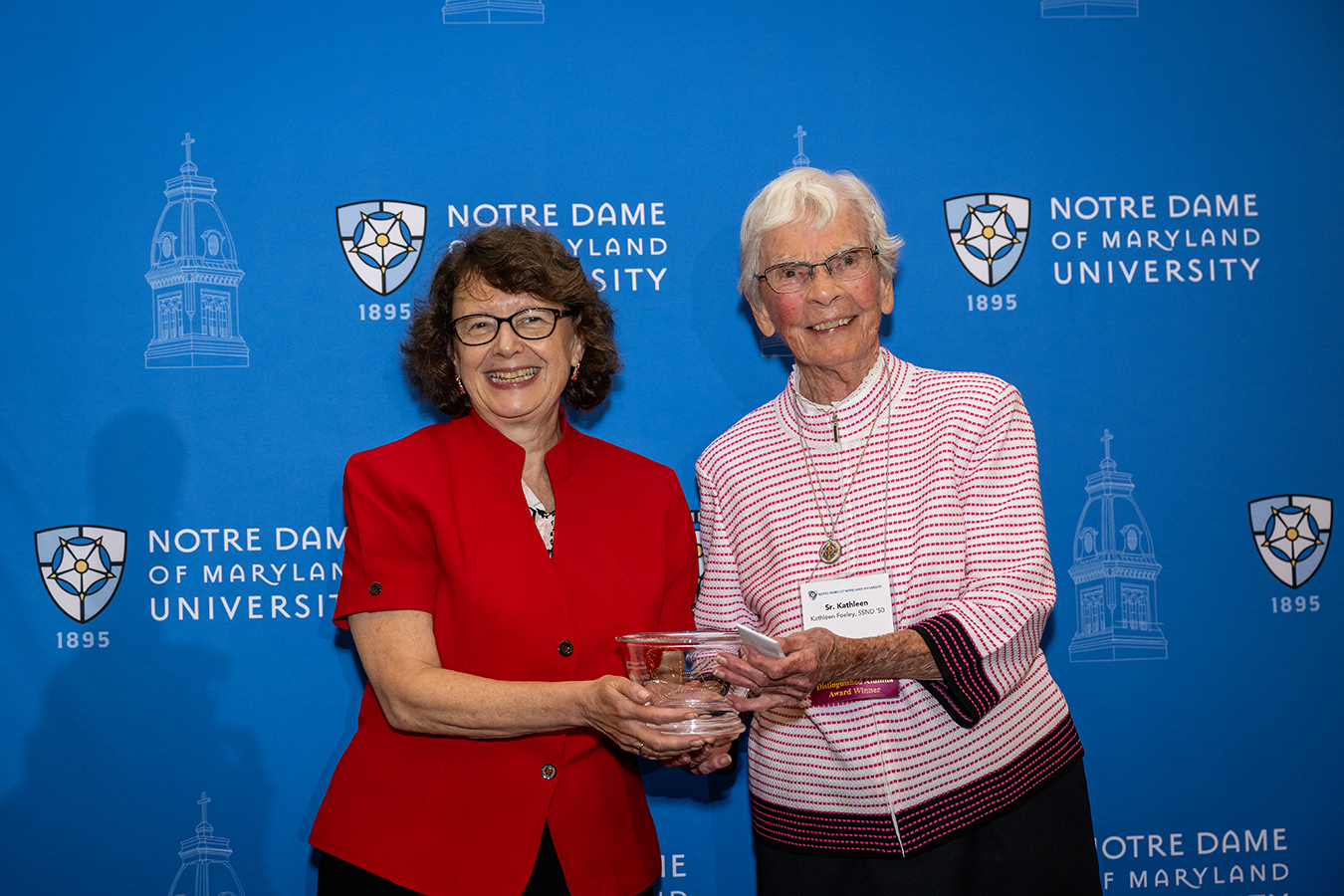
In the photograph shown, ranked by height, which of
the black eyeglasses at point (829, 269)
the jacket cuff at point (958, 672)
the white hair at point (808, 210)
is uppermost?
the white hair at point (808, 210)

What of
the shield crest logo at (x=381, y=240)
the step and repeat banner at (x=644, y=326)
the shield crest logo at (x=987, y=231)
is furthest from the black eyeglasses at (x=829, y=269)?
the shield crest logo at (x=381, y=240)

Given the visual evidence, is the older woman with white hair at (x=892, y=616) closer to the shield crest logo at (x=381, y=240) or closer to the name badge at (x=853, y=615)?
the name badge at (x=853, y=615)

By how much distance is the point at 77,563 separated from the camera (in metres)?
2.53

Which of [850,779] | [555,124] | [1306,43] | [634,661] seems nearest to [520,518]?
[634,661]

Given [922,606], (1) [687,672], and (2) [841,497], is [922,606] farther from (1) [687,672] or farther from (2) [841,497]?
(1) [687,672]

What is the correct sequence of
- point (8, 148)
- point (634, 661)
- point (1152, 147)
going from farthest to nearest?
1. point (1152, 147)
2. point (8, 148)
3. point (634, 661)

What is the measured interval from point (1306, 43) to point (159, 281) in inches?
132

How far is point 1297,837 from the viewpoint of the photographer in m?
2.70

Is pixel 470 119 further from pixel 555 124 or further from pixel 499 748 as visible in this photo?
pixel 499 748

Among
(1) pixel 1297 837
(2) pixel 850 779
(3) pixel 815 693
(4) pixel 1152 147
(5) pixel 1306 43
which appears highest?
(5) pixel 1306 43

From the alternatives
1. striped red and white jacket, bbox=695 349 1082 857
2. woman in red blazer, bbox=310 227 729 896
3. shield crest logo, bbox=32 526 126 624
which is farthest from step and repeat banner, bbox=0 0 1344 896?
striped red and white jacket, bbox=695 349 1082 857

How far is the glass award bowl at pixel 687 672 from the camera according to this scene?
1665mm

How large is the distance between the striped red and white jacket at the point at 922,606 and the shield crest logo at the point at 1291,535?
1168 mm

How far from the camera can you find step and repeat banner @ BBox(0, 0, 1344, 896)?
255 centimetres
